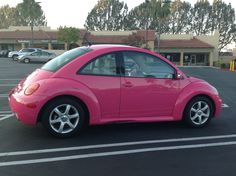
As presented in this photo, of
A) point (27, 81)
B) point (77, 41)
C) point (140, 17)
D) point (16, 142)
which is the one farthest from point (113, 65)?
point (140, 17)

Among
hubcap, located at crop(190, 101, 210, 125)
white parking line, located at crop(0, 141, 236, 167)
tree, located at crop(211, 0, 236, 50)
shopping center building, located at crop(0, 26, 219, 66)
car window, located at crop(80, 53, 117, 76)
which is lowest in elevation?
white parking line, located at crop(0, 141, 236, 167)

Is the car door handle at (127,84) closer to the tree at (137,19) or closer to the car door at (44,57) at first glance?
the car door at (44,57)

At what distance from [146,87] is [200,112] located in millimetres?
1272

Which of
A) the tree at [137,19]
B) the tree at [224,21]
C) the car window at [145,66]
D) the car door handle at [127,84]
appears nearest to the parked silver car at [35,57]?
the car window at [145,66]

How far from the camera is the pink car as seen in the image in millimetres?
6172

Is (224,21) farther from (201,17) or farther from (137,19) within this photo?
(137,19)

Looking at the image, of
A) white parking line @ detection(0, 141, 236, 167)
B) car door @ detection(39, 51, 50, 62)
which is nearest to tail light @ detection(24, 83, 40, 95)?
white parking line @ detection(0, 141, 236, 167)

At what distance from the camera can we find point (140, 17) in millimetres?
89500

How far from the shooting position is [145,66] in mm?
6898

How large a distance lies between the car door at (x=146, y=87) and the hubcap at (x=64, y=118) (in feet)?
2.80

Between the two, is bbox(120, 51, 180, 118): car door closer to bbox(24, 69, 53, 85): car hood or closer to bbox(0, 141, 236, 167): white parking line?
bbox(0, 141, 236, 167): white parking line

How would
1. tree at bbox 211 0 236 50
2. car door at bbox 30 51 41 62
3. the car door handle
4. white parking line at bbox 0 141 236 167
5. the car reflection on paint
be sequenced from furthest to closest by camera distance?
tree at bbox 211 0 236 50 < car door at bbox 30 51 41 62 < the car reflection on paint < the car door handle < white parking line at bbox 0 141 236 167

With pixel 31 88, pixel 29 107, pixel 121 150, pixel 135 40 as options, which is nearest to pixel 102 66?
pixel 31 88

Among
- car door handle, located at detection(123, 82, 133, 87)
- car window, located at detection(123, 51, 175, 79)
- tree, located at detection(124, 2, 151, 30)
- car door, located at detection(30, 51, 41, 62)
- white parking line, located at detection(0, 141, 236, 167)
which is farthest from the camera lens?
tree, located at detection(124, 2, 151, 30)
